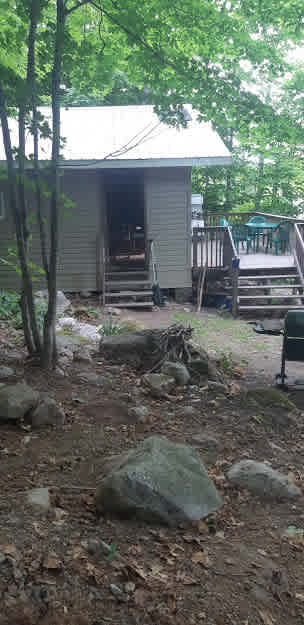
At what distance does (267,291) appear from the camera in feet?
43.0

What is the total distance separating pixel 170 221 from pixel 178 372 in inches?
316

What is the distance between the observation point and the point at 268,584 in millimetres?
2693

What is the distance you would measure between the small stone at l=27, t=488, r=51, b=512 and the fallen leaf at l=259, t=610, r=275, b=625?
1.29 meters

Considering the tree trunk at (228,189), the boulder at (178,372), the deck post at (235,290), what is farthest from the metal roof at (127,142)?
the tree trunk at (228,189)

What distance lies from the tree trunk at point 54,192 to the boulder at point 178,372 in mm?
1263

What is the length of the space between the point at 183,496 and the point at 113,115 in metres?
13.9

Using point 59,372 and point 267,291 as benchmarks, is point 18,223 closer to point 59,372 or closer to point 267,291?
point 59,372

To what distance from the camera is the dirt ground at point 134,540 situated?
239 centimetres

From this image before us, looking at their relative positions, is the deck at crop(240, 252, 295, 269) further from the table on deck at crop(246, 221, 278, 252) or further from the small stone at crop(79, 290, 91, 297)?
the small stone at crop(79, 290, 91, 297)

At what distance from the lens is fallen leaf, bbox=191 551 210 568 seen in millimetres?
2787

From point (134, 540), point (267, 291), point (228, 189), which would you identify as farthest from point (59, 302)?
point (228, 189)

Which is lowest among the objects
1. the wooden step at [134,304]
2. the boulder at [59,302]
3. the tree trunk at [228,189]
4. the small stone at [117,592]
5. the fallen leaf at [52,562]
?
the wooden step at [134,304]

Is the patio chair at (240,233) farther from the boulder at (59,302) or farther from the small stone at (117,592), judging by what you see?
the small stone at (117,592)

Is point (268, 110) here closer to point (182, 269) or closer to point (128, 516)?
point (128, 516)
